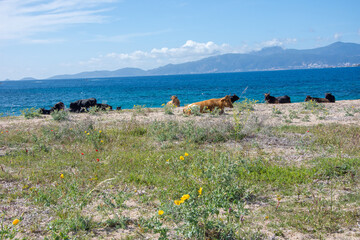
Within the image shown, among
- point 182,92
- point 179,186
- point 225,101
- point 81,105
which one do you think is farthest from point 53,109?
point 182,92

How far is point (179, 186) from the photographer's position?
5281mm

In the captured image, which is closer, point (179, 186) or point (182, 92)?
point (179, 186)

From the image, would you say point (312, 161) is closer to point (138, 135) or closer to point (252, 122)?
point (252, 122)

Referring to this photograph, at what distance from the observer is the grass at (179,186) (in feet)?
12.8

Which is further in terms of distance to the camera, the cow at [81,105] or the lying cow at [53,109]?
the cow at [81,105]

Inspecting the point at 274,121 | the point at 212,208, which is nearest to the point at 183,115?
the point at 274,121

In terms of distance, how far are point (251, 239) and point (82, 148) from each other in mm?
5756

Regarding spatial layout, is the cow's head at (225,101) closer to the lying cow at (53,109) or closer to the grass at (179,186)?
the grass at (179,186)

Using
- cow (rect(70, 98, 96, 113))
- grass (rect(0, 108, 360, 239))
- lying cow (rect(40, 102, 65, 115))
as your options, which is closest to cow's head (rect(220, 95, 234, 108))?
grass (rect(0, 108, 360, 239))

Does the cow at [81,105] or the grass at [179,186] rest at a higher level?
the cow at [81,105]

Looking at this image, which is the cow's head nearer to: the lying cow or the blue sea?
the blue sea

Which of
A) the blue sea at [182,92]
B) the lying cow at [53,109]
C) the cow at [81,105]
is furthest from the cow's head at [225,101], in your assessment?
the lying cow at [53,109]

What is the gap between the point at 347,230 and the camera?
12.7 feet

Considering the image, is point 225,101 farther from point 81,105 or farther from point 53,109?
point 53,109
